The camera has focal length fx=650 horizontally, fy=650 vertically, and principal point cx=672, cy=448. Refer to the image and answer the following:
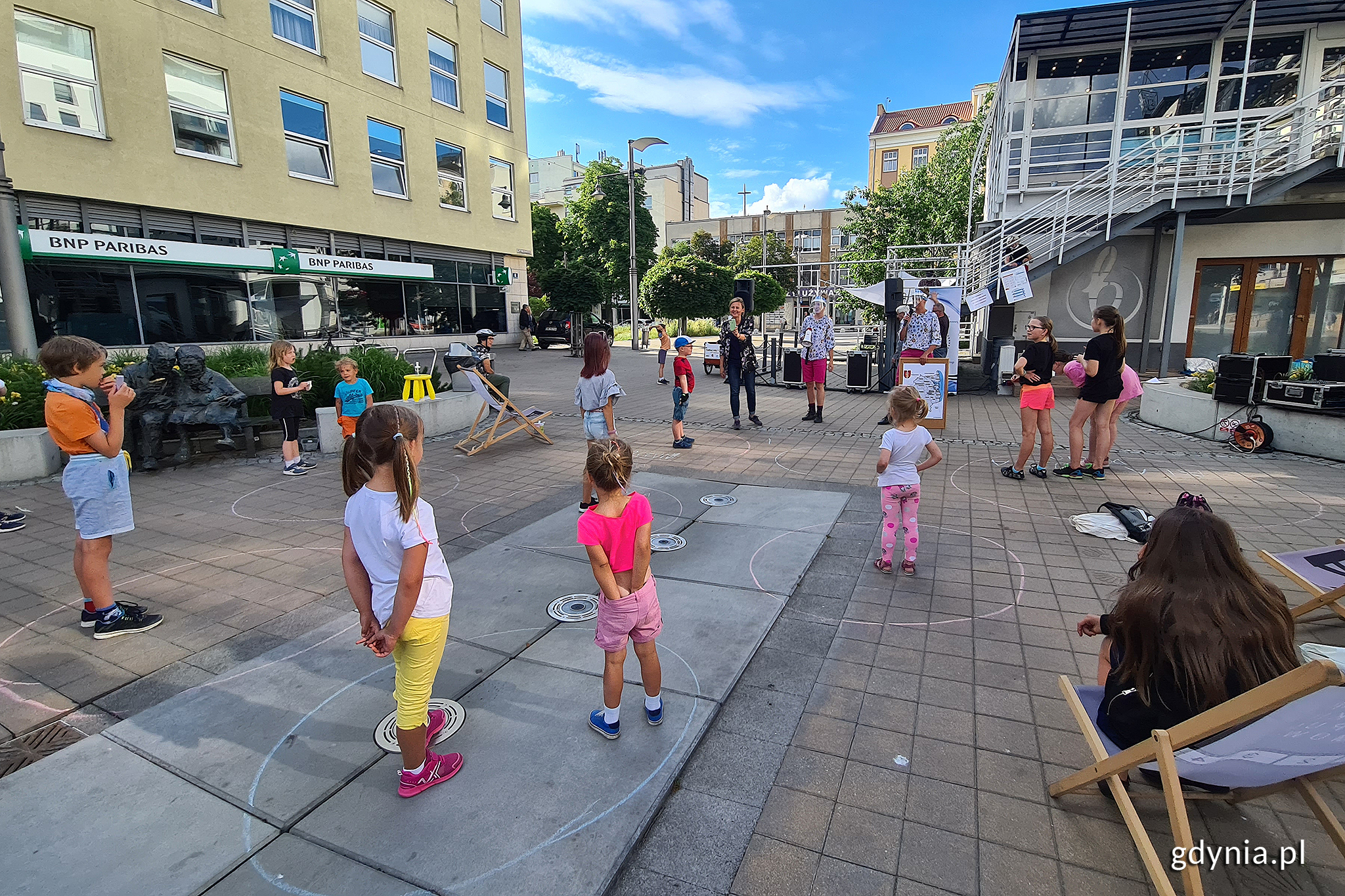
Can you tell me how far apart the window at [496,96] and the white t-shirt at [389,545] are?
25.7 metres

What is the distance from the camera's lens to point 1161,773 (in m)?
2.00

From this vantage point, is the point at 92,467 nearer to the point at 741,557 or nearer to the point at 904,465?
the point at 741,557

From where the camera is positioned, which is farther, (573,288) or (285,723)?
(573,288)

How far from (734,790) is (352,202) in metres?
20.9

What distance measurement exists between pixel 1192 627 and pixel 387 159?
23264 millimetres

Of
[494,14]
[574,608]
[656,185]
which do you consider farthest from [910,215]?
[656,185]

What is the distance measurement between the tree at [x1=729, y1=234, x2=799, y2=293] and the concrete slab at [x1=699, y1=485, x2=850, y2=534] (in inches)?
1935

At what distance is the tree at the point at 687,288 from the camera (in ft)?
118

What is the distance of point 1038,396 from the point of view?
705 centimetres

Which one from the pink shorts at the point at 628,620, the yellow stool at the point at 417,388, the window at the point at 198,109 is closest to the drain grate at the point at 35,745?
the pink shorts at the point at 628,620

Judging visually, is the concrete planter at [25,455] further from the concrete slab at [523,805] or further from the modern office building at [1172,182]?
the modern office building at [1172,182]

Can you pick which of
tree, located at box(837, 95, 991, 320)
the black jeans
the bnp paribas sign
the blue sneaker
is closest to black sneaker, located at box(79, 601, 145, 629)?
the blue sneaker

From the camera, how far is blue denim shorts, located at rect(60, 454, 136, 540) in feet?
12.2

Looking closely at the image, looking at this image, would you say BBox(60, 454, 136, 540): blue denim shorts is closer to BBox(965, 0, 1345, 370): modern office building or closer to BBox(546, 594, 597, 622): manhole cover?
BBox(546, 594, 597, 622): manhole cover
